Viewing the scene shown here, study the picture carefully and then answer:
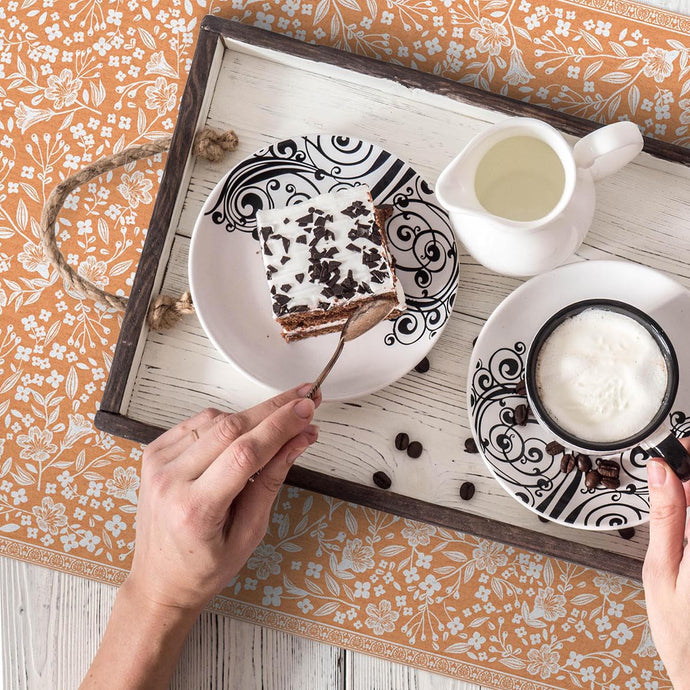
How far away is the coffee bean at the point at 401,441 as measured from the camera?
4.99 ft

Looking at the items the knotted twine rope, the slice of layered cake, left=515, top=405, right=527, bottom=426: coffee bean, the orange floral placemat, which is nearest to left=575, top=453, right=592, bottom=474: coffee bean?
left=515, top=405, right=527, bottom=426: coffee bean

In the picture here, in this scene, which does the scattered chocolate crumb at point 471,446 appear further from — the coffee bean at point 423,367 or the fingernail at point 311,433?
the fingernail at point 311,433

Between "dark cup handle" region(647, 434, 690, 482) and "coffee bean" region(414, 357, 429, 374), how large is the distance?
485mm

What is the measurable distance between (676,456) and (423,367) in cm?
52

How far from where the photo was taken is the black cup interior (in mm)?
1317

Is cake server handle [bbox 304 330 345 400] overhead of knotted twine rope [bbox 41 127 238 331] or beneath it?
beneath

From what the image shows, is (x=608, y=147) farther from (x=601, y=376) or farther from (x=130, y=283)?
(x=130, y=283)

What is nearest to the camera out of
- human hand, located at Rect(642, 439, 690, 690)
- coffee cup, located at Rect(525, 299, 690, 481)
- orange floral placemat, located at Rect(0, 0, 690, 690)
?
human hand, located at Rect(642, 439, 690, 690)

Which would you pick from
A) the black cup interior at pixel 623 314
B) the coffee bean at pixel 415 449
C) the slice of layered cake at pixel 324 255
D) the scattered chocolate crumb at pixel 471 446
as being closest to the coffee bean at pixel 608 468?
the black cup interior at pixel 623 314

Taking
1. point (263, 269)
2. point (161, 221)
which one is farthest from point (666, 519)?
point (161, 221)

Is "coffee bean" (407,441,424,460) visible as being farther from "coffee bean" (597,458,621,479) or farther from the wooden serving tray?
"coffee bean" (597,458,621,479)

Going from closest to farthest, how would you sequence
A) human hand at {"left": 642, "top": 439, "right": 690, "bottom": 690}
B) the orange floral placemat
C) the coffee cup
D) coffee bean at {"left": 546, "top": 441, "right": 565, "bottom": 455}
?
1. human hand at {"left": 642, "top": 439, "right": 690, "bottom": 690}
2. the coffee cup
3. coffee bean at {"left": 546, "top": 441, "right": 565, "bottom": 455}
4. the orange floral placemat

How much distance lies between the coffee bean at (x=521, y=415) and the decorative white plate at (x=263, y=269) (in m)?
0.22

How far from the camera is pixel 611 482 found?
56.5 inches
